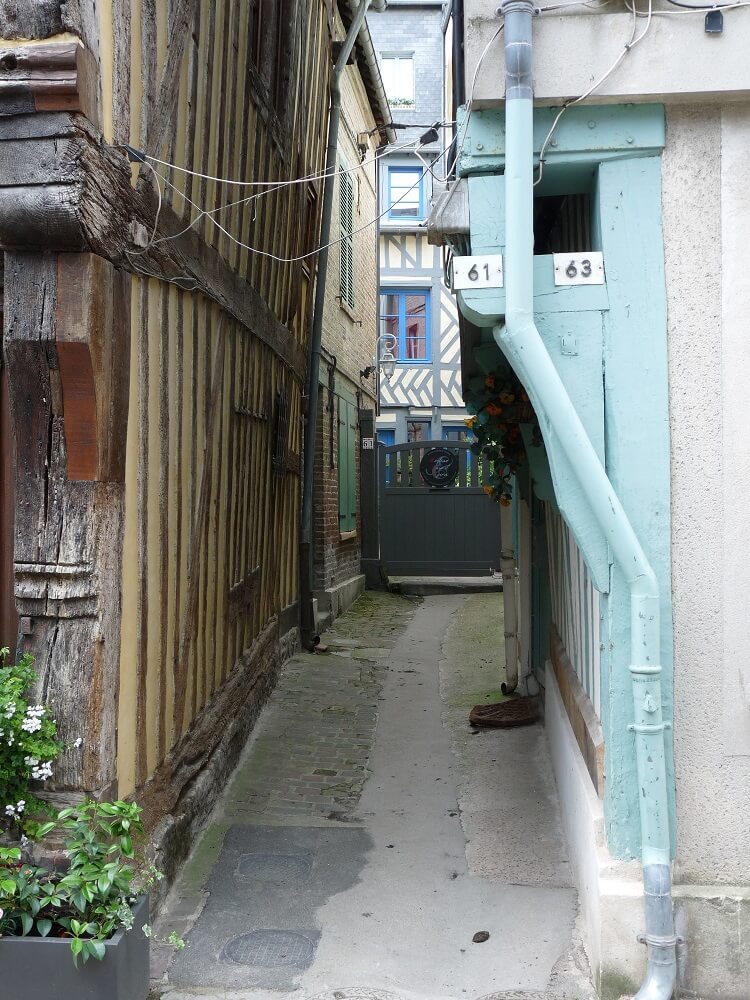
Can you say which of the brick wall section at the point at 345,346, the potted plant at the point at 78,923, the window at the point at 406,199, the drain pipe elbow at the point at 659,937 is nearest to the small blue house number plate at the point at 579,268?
the drain pipe elbow at the point at 659,937

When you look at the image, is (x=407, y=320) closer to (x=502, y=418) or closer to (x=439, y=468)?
(x=439, y=468)

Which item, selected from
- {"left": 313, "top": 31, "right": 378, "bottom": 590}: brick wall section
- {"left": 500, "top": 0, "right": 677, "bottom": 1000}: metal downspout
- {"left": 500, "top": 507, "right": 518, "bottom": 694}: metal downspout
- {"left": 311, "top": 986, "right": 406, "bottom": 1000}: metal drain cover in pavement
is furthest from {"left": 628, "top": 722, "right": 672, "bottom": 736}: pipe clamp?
{"left": 313, "top": 31, "right": 378, "bottom": 590}: brick wall section

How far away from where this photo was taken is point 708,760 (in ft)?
9.09

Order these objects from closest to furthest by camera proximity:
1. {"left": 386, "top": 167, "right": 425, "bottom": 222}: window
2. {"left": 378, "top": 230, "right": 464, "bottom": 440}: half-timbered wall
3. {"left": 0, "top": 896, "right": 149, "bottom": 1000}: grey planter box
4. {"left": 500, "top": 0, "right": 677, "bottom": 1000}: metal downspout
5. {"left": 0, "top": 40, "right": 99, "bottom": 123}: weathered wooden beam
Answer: {"left": 0, "top": 896, "right": 149, "bottom": 1000}: grey planter box < {"left": 0, "top": 40, "right": 99, "bottom": 123}: weathered wooden beam < {"left": 500, "top": 0, "right": 677, "bottom": 1000}: metal downspout < {"left": 378, "top": 230, "right": 464, "bottom": 440}: half-timbered wall < {"left": 386, "top": 167, "right": 425, "bottom": 222}: window

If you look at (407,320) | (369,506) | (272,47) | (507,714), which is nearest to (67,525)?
(507,714)

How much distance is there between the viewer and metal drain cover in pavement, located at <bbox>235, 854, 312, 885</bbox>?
364 cm

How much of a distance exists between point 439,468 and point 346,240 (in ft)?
12.2

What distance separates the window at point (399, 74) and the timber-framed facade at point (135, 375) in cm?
1489

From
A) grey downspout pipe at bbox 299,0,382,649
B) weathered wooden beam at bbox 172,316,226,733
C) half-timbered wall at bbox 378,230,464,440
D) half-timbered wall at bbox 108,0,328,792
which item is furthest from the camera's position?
half-timbered wall at bbox 378,230,464,440

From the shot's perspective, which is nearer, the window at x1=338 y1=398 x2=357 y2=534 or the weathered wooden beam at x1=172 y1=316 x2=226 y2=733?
the weathered wooden beam at x1=172 y1=316 x2=226 y2=733

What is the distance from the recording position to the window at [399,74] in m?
19.0

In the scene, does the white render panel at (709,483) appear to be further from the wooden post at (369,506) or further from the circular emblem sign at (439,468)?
the circular emblem sign at (439,468)

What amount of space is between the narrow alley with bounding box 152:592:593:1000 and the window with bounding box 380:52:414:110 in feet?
53.8

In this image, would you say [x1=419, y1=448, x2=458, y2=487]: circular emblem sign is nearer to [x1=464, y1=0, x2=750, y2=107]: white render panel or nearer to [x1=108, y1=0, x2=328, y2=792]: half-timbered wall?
[x1=108, y1=0, x2=328, y2=792]: half-timbered wall
